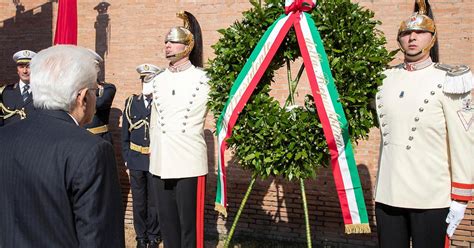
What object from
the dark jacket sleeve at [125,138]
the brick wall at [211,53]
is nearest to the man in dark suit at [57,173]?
the brick wall at [211,53]

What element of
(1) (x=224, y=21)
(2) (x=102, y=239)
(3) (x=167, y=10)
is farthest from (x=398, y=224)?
(3) (x=167, y=10)

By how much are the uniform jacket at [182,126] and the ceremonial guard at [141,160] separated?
Answer: 1.78m

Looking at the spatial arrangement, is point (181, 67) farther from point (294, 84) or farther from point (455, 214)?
point (455, 214)

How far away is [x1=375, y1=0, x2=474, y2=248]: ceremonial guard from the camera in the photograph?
2.73m

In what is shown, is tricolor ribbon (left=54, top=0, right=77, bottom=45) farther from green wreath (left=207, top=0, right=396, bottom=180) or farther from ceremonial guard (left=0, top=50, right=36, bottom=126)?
green wreath (left=207, top=0, right=396, bottom=180)

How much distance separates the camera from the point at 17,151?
169cm

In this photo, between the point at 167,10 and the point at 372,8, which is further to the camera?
the point at 167,10

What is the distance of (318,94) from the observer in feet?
10.2

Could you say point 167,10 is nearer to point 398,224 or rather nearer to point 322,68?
point 322,68

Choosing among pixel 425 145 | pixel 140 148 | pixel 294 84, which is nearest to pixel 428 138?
pixel 425 145

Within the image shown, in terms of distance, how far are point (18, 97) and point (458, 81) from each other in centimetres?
464

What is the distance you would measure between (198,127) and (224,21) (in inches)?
83.6

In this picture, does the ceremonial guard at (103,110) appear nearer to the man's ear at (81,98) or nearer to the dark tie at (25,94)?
the dark tie at (25,94)

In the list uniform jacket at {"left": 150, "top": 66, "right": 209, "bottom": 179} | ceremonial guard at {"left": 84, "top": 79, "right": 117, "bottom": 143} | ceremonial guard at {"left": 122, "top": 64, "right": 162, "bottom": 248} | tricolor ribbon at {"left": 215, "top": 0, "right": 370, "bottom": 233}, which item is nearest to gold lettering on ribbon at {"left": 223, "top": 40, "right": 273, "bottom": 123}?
tricolor ribbon at {"left": 215, "top": 0, "right": 370, "bottom": 233}
